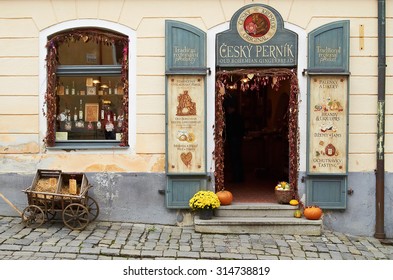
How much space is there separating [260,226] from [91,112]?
352 centimetres

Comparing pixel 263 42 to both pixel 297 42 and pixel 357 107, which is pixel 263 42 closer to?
pixel 297 42

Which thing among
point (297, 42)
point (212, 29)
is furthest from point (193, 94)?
point (297, 42)

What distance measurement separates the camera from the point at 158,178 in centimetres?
778

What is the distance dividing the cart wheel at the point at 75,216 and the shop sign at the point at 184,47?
2.62 meters

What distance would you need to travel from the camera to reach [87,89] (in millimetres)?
8117

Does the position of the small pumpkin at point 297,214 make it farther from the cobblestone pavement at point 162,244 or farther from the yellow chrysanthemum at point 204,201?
the yellow chrysanthemum at point 204,201

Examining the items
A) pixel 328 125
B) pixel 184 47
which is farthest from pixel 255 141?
pixel 184 47

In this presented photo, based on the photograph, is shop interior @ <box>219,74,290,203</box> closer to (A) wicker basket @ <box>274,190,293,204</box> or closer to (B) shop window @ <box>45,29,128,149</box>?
(A) wicker basket @ <box>274,190,293,204</box>

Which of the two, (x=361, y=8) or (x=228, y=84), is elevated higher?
(x=361, y=8)

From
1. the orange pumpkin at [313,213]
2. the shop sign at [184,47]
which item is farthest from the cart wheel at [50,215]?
the orange pumpkin at [313,213]

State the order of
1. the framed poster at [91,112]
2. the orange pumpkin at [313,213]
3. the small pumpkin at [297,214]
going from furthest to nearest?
1. the framed poster at [91,112]
2. the small pumpkin at [297,214]
3. the orange pumpkin at [313,213]

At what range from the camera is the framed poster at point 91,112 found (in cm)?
816

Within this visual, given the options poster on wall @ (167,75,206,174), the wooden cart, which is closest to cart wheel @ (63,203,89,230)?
the wooden cart

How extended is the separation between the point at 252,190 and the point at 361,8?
12.6 ft
